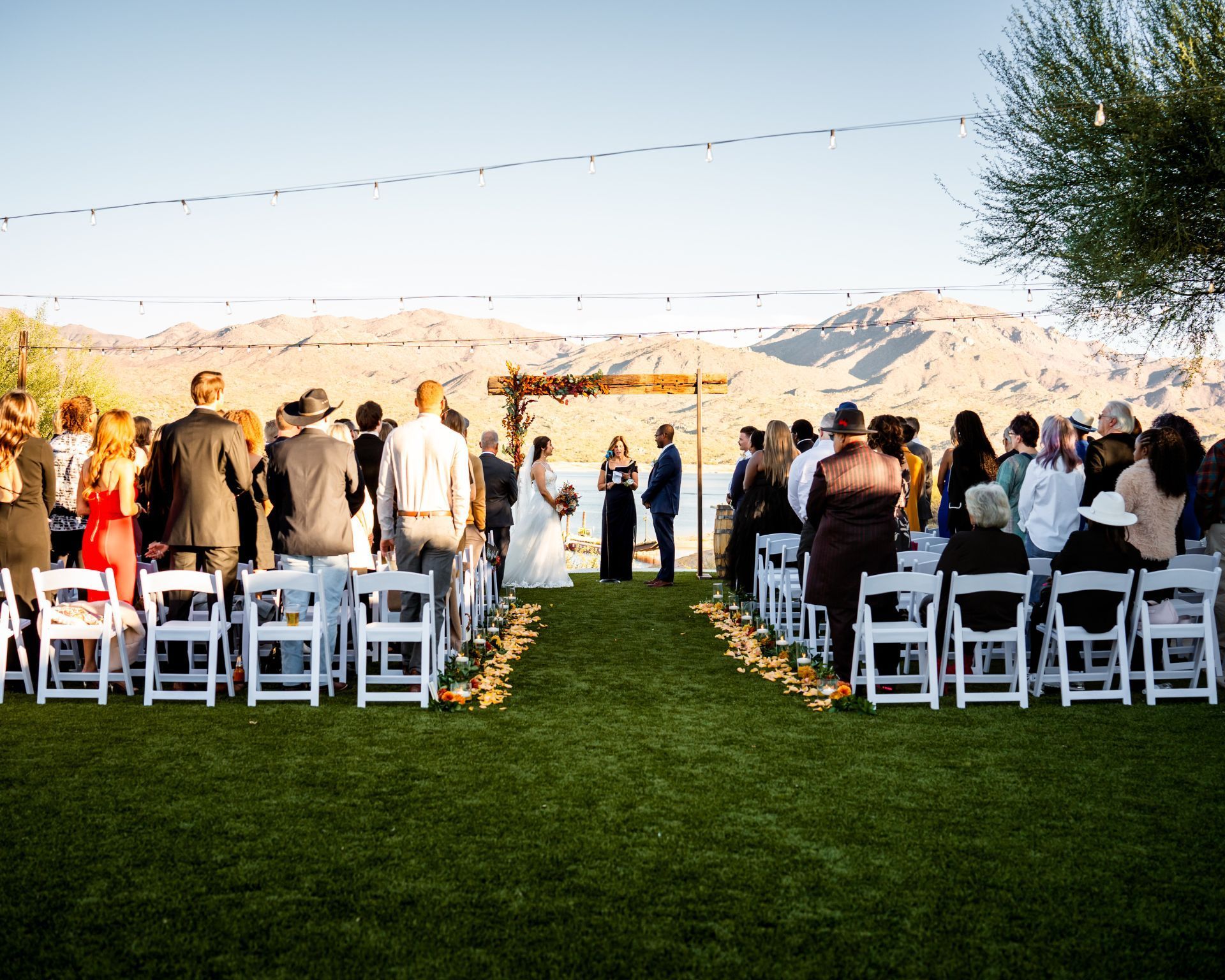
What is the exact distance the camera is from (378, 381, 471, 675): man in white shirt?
6172 mm

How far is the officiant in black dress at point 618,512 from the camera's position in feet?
40.8

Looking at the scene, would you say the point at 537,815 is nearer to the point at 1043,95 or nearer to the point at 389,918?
the point at 389,918

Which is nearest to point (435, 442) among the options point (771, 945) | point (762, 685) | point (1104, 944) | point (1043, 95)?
point (762, 685)

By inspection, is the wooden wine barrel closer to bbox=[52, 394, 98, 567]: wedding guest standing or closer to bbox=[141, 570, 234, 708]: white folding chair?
bbox=[52, 394, 98, 567]: wedding guest standing

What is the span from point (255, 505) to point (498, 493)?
3.93 metres

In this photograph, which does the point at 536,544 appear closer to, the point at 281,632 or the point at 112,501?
the point at 112,501

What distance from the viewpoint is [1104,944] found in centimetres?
303

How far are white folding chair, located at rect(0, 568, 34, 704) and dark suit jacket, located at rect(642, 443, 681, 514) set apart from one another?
7.20 meters

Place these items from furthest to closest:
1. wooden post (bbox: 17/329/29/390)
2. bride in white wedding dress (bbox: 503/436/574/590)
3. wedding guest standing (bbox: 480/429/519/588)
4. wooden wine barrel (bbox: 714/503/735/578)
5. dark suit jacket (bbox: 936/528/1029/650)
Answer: wooden post (bbox: 17/329/29/390) < bride in white wedding dress (bbox: 503/436/574/590) < wooden wine barrel (bbox: 714/503/735/578) < wedding guest standing (bbox: 480/429/519/588) < dark suit jacket (bbox: 936/528/1029/650)

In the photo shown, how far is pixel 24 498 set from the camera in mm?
6418

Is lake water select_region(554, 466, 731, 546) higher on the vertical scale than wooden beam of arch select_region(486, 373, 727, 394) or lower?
lower

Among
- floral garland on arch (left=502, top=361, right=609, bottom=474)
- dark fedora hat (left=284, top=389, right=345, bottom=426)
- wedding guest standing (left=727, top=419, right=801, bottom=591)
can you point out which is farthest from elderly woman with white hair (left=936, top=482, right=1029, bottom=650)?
floral garland on arch (left=502, top=361, right=609, bottom=474)

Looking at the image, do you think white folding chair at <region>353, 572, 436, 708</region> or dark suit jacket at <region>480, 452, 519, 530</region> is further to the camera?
dark suit jacket at <region>480, 452, 519, 530</region>

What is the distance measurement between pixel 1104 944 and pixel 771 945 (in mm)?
940
